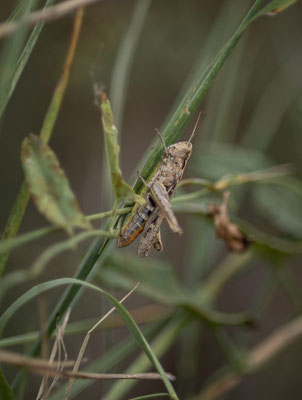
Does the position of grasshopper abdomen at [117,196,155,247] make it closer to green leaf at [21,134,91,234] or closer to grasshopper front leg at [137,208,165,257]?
grasshopper front leg at [137,208,165,257]

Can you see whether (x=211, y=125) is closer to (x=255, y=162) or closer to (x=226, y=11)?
(x=255, y=162)

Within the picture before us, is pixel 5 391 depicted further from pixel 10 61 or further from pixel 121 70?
pixel 121 70

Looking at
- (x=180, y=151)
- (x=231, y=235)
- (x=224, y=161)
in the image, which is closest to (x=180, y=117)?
(x=231, y=235)

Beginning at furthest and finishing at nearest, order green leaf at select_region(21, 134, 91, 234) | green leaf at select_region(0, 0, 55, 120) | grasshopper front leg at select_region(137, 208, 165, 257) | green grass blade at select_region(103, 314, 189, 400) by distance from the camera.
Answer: green grass blade at select_region(103, 314, 189, 400), grasshopper front leg at select_region(137, 208, 165, 257), green leaf at select_region(0, 0, 55, 120), green leaf at select_region(21, 134, 91, 234)

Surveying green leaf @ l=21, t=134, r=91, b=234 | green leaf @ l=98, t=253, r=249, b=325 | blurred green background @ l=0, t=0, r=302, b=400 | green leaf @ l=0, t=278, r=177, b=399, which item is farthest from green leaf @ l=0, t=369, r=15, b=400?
blurred green background @ l=0, t=0, r=302, b=400

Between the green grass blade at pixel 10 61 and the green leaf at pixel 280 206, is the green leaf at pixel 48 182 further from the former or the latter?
the green leaf at pixel 280 206

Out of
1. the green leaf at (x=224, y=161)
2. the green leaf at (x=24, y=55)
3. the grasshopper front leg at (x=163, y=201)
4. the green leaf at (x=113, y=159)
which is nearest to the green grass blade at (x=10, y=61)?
the green leaf at (x=24, y=55)
